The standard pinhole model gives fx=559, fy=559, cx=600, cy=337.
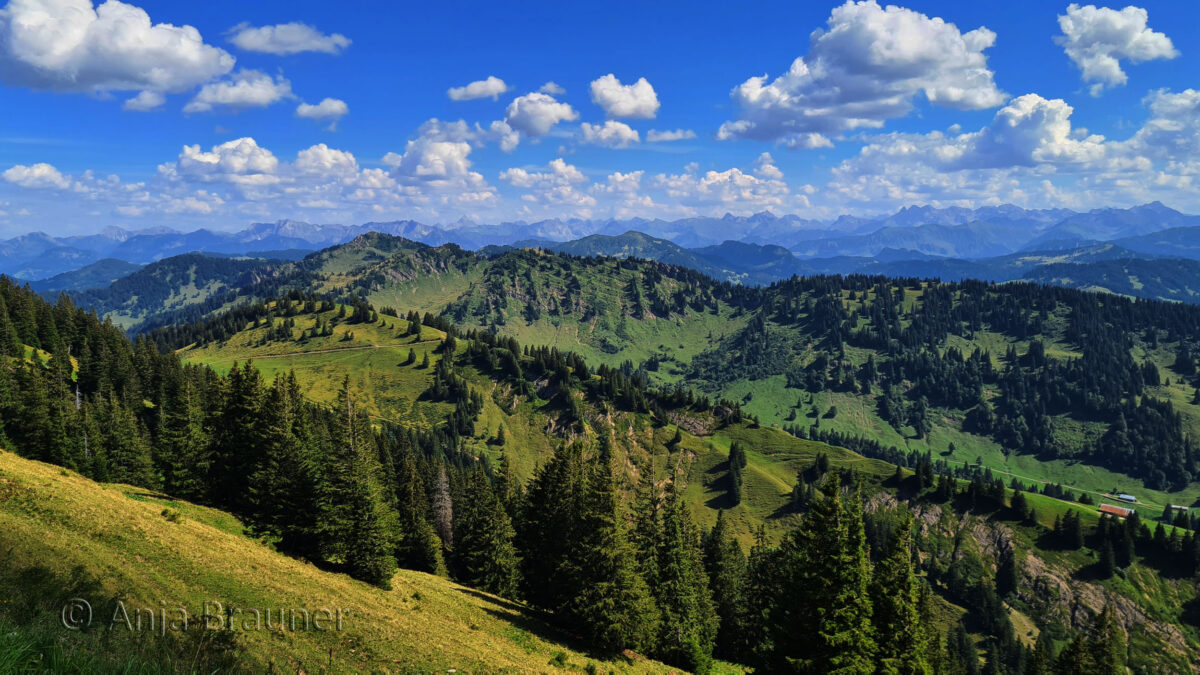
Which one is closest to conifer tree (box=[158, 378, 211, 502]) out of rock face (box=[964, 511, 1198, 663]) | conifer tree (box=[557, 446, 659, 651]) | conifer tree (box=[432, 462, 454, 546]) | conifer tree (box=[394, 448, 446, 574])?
conifer tree (box=[394, 448, 446, 574])

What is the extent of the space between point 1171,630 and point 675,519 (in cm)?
18517

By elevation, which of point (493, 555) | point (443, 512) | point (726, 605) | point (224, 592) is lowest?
point (726, 605)

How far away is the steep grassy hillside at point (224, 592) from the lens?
2156 cm

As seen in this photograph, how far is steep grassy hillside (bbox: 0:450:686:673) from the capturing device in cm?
2156

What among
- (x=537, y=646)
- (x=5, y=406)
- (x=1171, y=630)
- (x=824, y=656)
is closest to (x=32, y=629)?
(x=824, y=656)

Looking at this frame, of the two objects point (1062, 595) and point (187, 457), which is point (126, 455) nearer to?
point (187, 457)

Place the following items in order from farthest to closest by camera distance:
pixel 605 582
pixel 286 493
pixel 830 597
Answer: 1. pixel 286 493
2. pixel 605 582
3. pixel 830 597

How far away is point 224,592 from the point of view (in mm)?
29641

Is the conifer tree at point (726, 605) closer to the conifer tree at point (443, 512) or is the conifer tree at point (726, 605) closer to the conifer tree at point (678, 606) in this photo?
the conifer tree at point (678, 606)

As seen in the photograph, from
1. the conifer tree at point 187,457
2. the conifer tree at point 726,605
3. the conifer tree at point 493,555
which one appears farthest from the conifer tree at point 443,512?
the conifer tree at point 726,605

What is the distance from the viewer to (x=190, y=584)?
95.9 feet

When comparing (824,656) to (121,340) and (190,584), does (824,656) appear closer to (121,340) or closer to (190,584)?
(190,584)

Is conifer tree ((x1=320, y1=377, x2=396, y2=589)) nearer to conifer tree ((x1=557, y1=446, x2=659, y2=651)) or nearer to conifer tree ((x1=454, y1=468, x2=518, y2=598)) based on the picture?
conifer tree ((x1=557, y1=446, x2=659, y2=651))

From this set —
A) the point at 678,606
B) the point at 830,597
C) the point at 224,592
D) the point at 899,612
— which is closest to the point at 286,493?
the point at 224,592
